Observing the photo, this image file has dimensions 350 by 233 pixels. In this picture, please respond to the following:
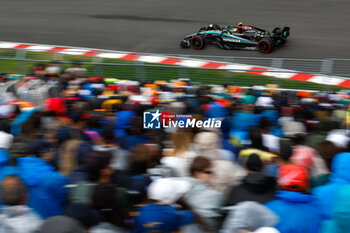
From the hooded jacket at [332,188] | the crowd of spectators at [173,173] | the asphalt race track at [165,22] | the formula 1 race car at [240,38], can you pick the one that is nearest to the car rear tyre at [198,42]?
the formula 1 race car at [240,38]

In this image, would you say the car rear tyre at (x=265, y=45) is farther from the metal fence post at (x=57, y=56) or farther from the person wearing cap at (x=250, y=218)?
the person wearing cap at (x=250, y=218)

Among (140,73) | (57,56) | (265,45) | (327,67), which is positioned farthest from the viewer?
(265,45)

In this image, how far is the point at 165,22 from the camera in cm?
1773

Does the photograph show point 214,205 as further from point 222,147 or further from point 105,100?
point 105,100

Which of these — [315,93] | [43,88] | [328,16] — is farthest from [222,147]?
[328,16]

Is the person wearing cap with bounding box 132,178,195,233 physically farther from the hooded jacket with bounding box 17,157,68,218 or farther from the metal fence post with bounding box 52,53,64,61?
the metal fence post with bounding box 52,53,64,61

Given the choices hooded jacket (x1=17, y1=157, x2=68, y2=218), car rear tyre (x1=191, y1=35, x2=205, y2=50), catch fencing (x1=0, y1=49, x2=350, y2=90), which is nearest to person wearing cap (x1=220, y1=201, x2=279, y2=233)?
hooded jacket (x1=17, y1=157, x2=68, y2=218)

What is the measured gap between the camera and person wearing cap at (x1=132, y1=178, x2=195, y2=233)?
11.6 ft

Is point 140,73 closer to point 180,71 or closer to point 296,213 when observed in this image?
point 180,71

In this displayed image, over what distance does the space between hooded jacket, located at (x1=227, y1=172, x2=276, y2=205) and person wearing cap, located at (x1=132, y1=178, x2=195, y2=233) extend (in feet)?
1.50

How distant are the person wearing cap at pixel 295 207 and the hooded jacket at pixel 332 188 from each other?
0.23ft

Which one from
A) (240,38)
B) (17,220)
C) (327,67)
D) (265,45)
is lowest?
(17,220)

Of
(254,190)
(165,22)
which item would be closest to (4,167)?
(254,190)

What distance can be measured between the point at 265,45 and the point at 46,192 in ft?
37.1
